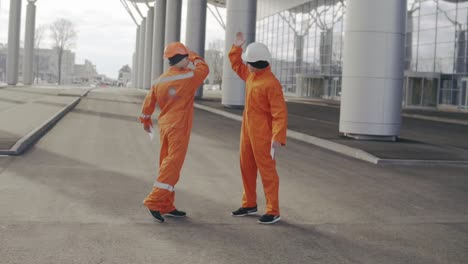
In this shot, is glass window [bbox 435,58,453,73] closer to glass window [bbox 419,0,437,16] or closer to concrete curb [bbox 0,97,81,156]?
glass window [bbox 419,0,437,16]

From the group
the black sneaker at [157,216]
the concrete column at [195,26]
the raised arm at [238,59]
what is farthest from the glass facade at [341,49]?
the black sneaker at [157,216]

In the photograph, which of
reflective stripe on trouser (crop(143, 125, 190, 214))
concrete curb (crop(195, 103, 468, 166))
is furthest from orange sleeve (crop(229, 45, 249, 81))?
concrete curb (crop(195, 103, 468, 166))

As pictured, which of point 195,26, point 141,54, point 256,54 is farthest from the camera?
point 141,54

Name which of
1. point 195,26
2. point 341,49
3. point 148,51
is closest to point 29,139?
point 195,26

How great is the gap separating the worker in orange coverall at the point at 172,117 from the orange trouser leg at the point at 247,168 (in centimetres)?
62

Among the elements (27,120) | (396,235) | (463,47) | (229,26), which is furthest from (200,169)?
(463,47)

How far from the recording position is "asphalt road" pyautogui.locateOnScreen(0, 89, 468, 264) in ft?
17.8

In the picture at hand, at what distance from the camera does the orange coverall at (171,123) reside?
6.64 meters

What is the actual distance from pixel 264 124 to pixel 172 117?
38.2 inches

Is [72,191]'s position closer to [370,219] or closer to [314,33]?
[370,219]

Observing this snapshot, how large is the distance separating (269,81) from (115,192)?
2.83 metres

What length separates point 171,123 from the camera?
6715 millimetres

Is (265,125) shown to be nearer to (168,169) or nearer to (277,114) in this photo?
(277,114)

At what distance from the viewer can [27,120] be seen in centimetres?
1920
